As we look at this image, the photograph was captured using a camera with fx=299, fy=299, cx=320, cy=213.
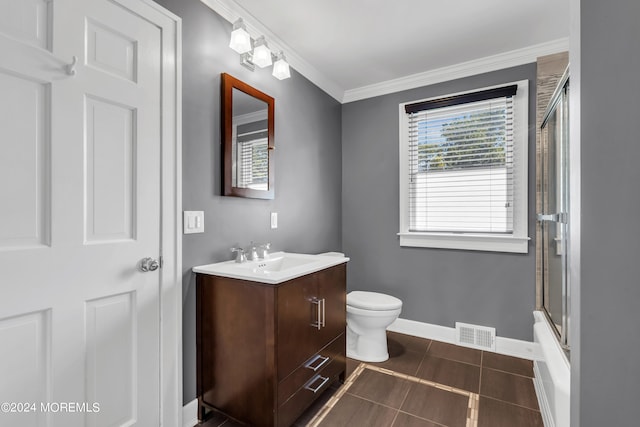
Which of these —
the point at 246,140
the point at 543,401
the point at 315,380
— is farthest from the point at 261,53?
the point at 543,401

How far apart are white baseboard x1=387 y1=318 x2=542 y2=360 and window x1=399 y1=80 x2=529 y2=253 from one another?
0.73 m

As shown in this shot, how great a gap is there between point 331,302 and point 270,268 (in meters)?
0.45

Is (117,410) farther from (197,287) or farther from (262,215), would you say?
(262,215)

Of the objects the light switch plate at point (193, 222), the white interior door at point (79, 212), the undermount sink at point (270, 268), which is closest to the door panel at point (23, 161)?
the white interior door at point (79, 212)

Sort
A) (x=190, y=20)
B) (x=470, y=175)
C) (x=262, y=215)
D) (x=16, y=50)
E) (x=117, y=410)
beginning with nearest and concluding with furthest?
(x=16, y=50)
(x=117, y=410)
(x=190, y=20)
(x=262, y=215)
(x=470, y=175)

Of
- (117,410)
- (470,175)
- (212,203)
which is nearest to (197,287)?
(212,203)

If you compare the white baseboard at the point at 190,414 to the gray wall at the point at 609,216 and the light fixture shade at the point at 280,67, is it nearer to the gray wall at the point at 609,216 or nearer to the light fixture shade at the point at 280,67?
the gray wall at the point at 609,216

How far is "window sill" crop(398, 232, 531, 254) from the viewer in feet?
7.86

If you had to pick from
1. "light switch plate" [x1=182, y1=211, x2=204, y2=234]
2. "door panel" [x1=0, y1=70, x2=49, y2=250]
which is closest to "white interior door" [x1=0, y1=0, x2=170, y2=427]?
"door panel" [x1=0, y1=70, x2=49, y2=250]

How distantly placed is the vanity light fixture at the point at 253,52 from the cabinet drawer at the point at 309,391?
76.4 inches

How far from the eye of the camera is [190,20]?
63.5 inches

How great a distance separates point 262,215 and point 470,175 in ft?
5.96

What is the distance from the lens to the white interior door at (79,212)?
1.02 meters

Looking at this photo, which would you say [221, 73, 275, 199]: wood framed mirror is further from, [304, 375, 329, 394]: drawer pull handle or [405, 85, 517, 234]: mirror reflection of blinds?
[405, 85, 517, 234]: mirror reflection of blinds
